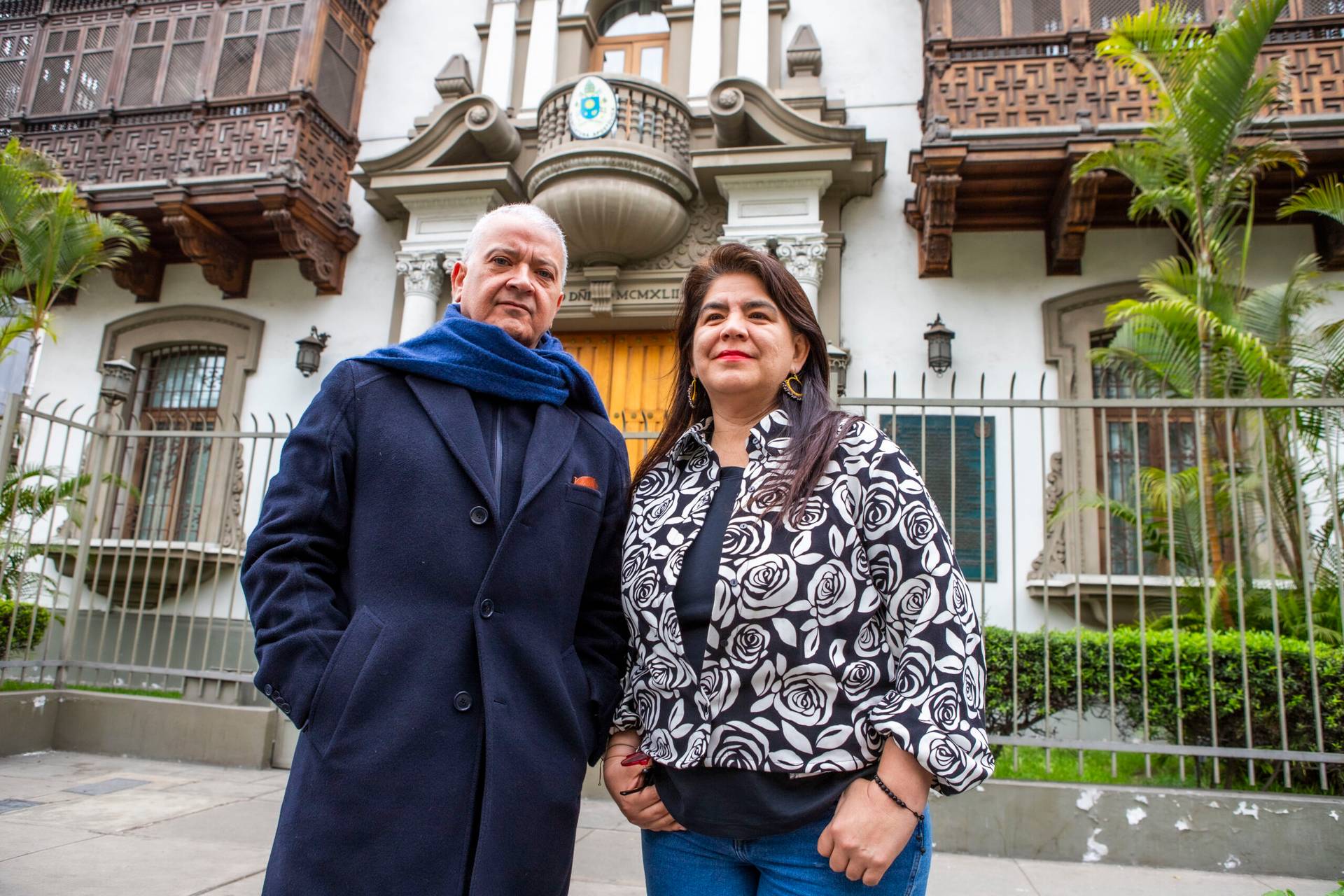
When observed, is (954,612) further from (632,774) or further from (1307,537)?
(1307,537)

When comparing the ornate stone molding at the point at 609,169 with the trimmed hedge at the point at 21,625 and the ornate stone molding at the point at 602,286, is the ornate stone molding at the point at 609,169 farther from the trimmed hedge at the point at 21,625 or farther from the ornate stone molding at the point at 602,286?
the trimmed hedge at the point at 21,625

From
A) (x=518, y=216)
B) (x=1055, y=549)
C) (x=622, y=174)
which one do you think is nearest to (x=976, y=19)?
(x=622, y=174)

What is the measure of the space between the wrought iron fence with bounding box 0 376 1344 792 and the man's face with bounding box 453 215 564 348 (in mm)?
2588

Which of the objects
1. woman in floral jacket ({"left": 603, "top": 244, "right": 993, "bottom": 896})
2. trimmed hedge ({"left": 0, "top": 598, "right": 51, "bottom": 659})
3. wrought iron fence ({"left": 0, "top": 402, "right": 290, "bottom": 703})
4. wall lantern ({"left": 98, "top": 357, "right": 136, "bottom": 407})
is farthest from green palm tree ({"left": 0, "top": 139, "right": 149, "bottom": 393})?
woman in floral jacket ({"left": 603, "top": 244, "right": 993, "bottom": 896})

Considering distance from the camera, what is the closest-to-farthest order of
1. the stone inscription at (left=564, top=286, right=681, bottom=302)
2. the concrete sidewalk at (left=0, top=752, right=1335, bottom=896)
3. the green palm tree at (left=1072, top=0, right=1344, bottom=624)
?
the concrete sidewalk at (left=0, top=752, right=1335, bottom=896) < the green palm tree at (left=1072, top=0, right=1344, bottom=624) < the stone inscription at (left=564, top=286, right=681, bottom=302)

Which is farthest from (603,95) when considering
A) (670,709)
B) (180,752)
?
(670,709)

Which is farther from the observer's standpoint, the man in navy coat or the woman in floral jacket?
the man in navy coat

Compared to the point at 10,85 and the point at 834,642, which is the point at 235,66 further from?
the point at 834,642

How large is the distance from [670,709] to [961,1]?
8.79m

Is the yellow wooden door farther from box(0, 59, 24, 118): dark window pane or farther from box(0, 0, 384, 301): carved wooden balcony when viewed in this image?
box(0, 59, 24, 118): dark window pane

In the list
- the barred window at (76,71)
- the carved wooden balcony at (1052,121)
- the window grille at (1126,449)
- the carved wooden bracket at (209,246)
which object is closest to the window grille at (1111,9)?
the carved wooden balcony at (1052,121)

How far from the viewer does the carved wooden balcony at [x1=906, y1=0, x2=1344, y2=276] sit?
7.32m

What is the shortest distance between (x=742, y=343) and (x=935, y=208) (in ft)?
22.3

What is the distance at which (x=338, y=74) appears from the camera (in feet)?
32.8
